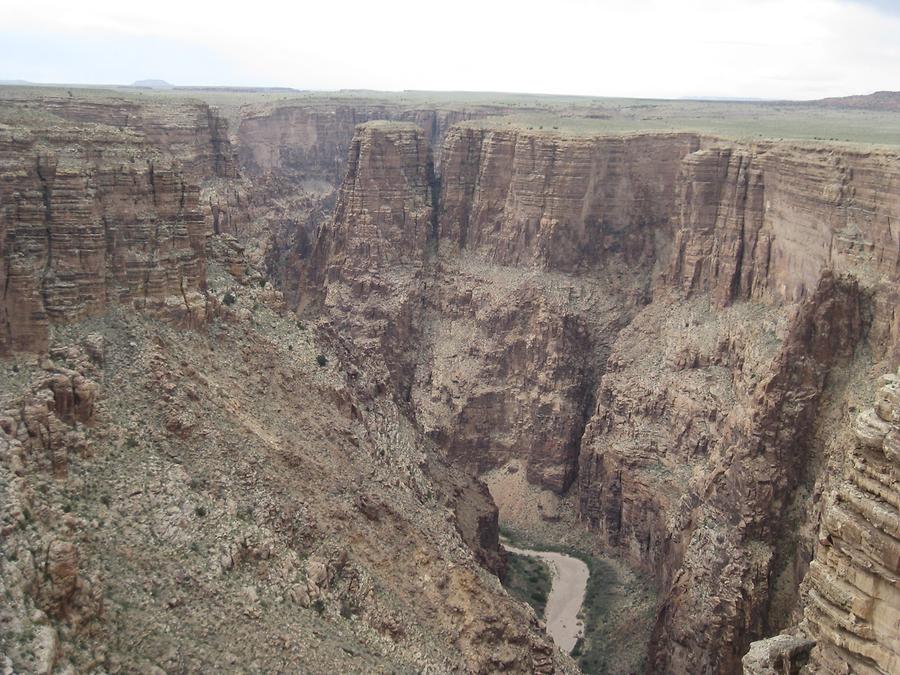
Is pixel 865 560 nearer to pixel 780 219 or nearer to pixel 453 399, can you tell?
pixel 780 219

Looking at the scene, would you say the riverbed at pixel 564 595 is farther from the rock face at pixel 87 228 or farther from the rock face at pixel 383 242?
the rock face at pixel 87 228

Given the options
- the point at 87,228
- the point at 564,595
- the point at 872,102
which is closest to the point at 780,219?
the point at 564,595

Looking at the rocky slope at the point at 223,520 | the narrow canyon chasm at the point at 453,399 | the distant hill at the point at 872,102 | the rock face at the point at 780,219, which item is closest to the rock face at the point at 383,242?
the narrow canyon chasm at the point at 453,399

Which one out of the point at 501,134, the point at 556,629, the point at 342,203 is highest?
the point at 501,134

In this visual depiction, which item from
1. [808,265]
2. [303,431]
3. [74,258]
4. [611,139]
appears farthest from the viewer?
[611,139]

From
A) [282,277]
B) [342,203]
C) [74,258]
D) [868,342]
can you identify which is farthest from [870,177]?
[282,277]

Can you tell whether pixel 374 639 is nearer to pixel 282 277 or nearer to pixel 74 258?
pixel 74 258

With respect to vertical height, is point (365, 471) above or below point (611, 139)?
below

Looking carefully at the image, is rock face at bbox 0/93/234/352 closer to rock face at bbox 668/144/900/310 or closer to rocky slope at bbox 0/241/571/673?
rocky slope at bbox 0/241/571/673
